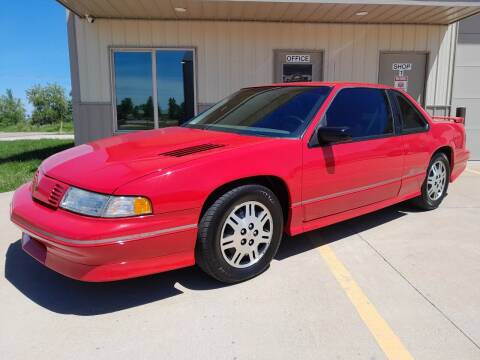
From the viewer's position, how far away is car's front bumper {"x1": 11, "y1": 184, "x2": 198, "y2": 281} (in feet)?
8.66

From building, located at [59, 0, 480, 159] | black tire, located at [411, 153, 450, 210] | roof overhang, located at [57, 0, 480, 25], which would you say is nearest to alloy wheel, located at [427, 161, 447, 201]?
black tire, located at [411, 153, 450, 210]

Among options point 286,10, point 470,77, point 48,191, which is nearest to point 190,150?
point 48,191

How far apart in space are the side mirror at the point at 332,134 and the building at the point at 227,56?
5381mm

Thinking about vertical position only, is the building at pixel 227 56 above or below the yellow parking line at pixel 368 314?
above

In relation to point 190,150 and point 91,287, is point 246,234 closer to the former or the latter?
point 190,150

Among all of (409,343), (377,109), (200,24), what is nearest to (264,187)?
(409,343)

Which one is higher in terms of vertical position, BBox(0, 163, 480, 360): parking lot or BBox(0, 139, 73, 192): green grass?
BBox(0, 139, 73, 192): green grass

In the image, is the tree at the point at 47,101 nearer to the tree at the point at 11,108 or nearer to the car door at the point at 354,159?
the tree at the point at 11,108

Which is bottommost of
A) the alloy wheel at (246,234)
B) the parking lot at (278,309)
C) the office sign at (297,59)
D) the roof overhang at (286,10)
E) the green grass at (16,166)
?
the parking lot at (278,309)

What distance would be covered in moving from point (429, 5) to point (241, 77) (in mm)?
3860

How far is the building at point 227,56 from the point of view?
8648 mm

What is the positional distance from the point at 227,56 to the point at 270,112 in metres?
5.49

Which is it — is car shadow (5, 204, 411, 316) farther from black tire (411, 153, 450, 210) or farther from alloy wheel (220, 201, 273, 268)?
black tire (411, 153, 450, 210)

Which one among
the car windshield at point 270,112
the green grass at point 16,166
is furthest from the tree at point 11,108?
the car windshield at point 270,112
